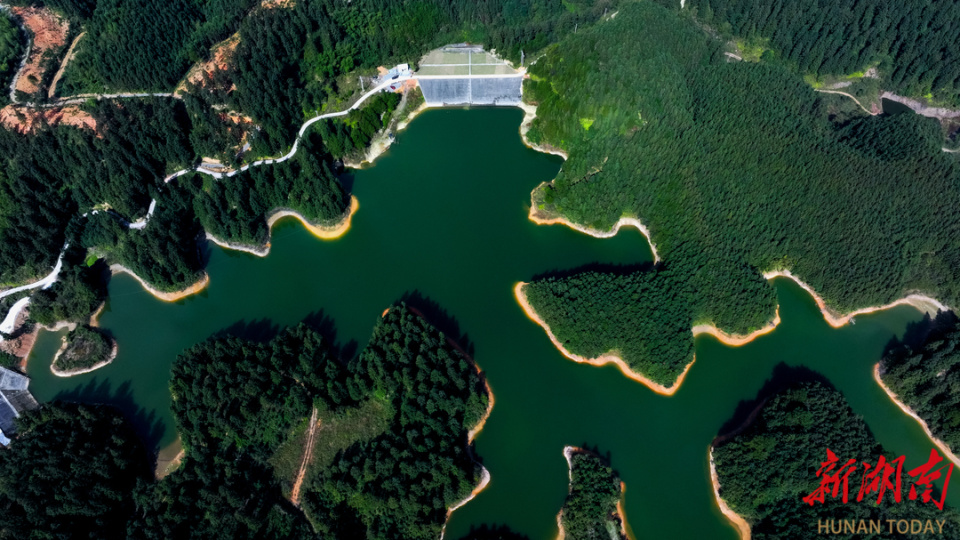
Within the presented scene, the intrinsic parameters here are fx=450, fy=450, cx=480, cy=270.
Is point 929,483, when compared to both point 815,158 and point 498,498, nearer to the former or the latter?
point 815,158

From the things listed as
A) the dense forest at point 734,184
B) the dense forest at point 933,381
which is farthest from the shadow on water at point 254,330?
the dense forest at point 933,381

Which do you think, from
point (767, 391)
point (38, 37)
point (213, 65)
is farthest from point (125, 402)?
point (767, 391)

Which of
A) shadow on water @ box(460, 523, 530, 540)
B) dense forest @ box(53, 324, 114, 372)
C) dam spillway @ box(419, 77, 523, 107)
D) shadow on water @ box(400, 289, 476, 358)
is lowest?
shadow on water @ box(460, 523, 530, 540)

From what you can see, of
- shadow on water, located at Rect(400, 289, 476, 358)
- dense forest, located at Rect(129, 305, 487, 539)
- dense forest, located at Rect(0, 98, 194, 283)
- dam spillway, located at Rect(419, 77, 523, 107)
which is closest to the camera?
dense forest, located at Rect(129, 305, 487, 539)

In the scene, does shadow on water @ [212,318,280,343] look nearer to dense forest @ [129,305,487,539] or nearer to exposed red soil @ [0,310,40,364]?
dense forest @ [129,305,487,539]

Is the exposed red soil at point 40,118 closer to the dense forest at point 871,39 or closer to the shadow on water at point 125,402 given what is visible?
the shadow on water at point 125,402

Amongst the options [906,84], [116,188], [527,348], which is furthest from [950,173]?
[116,188]

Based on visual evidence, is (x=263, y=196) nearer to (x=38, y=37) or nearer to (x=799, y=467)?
(x=38, y=37)

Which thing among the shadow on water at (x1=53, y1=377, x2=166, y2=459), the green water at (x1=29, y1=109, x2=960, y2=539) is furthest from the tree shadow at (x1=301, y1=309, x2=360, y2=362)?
the shadow on water at (x1=53, y1=377, x2=166, y2=459)
